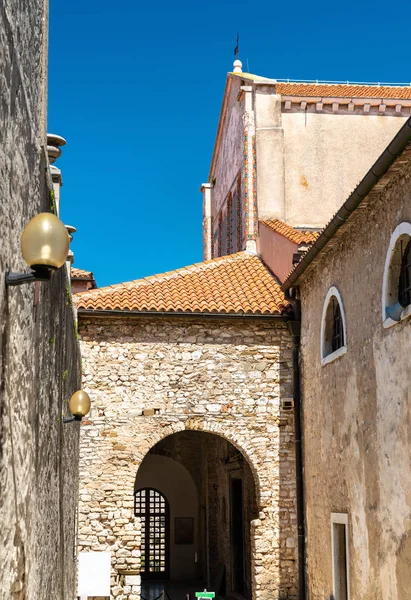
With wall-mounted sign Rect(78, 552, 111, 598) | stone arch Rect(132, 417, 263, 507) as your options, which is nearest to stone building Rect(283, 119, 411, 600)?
stone arch Rect(132, 417, 263, 507)

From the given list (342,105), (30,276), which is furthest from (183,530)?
(30,276)

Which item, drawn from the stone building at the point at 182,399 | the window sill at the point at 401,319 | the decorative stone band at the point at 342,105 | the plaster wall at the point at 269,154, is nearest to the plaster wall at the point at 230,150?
the plaster wall at the point at 269,154

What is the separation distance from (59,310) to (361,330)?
194 inches

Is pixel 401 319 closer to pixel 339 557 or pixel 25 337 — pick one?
pixel 339 557

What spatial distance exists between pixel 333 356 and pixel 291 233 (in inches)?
180

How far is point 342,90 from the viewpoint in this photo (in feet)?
63.5

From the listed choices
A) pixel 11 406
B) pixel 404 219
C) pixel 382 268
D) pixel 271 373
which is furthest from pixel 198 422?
pixel 11 406

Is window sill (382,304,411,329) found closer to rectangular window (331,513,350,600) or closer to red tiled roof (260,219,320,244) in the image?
rectangular window (331,513,350,600)

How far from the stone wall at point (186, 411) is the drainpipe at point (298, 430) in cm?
12

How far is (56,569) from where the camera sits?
22.1ft

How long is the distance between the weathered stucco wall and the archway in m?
4.89

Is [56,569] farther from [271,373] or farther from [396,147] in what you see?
[271,373]

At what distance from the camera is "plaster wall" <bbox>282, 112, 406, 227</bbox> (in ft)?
60.3

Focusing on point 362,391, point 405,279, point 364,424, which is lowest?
point 364,424
